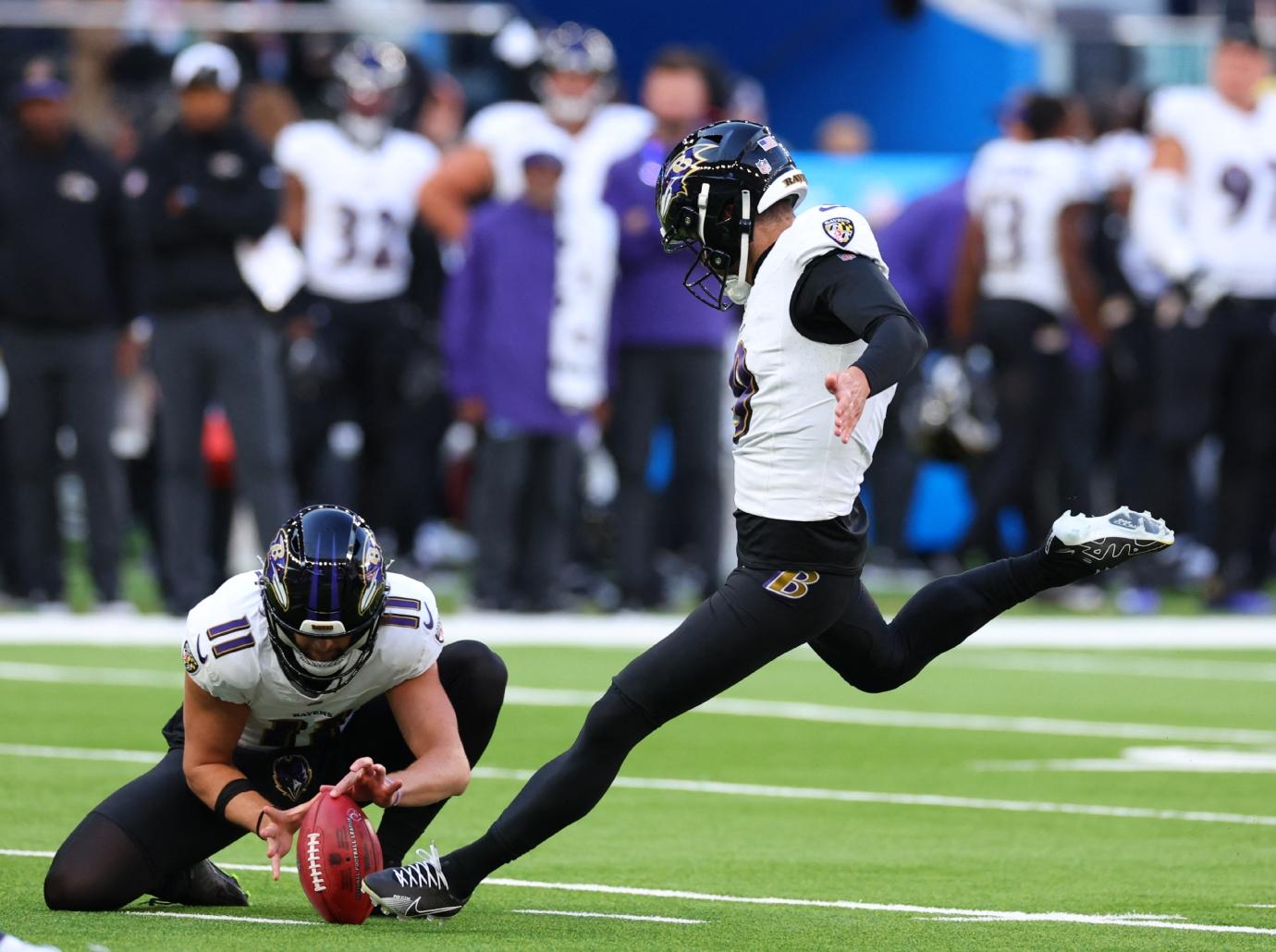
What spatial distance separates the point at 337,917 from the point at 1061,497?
967 centimetres

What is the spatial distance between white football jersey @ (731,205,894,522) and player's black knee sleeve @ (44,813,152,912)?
160 centimetres

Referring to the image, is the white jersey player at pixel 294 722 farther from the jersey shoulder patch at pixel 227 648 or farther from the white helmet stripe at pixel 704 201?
the white helmet stripe at pixel 704 201

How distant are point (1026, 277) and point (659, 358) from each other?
238cm

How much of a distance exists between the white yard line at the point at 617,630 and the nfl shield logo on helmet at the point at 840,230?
6.03 meters

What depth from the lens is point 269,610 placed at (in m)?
5.59

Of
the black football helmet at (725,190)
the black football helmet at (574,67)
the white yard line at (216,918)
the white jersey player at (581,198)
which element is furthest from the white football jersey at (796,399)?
the black football helmet at (574,67)

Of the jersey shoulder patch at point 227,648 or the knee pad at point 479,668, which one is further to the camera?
the knee pad at point 479,668

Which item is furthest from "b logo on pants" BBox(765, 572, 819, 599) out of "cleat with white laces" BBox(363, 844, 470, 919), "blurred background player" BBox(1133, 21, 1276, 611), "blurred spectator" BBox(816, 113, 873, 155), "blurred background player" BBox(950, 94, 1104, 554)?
"blurred spectator" BBox(816, 113, 873, 155)

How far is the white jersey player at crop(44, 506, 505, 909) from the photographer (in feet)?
18.3

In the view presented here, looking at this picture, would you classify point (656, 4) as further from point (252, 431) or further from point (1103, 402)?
point (252, 431)

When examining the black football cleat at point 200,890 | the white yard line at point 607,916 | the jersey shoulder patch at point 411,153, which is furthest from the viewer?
the jersey shoulder patch at point 411,153

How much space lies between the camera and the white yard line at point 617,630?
12.0 metres

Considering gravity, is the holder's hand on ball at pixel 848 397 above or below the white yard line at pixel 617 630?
above

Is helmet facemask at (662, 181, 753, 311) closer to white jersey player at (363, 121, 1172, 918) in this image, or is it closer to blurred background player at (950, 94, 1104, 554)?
white jersey player at (363, 121, 1172, 918)
